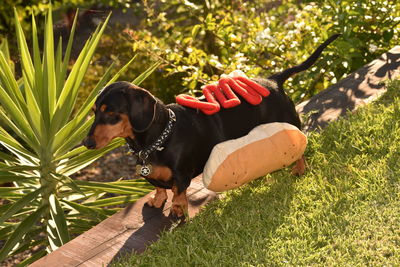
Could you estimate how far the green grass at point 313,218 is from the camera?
2688 mm

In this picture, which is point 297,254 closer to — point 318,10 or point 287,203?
point 287,203

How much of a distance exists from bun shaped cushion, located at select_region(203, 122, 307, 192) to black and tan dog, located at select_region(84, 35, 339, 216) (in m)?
0.09

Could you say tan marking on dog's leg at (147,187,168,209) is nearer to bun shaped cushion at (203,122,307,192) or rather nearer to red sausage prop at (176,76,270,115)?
bun shaped cushion at (203,122,307,192)

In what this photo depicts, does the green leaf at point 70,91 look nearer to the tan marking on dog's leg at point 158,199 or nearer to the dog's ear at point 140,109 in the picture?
the tan marking on dog's leg at point 158,199

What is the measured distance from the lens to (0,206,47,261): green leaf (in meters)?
3.11

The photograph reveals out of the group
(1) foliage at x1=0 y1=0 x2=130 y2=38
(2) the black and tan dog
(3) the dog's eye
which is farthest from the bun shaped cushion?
(1) foliage at x1=0 y1=0 x2=130 y2=38

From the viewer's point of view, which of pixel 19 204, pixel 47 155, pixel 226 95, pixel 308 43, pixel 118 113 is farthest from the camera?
pixel 308 43

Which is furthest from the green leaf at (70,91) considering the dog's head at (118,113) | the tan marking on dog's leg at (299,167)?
the tan marking on dog's leg at (299,167)

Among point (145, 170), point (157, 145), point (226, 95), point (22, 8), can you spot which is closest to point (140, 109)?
point (157, 145)

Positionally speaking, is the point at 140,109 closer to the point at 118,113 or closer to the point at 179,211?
the point at 118,113

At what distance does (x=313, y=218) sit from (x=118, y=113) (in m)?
1.12

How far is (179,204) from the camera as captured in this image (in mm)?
3023

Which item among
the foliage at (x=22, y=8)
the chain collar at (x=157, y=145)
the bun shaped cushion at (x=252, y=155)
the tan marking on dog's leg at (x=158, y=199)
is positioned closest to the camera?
the chain collar at (x=157, y=145)

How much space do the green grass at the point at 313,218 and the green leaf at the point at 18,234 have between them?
0.73 meters
